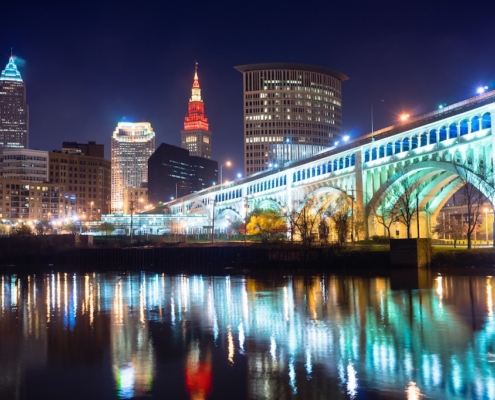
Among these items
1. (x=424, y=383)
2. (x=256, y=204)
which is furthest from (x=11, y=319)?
(x=256, y=204)

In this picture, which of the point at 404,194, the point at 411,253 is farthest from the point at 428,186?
the point at 411,253

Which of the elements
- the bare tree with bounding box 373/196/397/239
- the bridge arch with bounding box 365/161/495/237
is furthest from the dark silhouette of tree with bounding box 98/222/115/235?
the bare tree with bounding box 373/196/397/239

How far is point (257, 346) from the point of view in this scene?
19266mm

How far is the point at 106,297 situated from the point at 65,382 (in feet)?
72.4

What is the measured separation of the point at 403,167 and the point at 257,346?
2556 inches

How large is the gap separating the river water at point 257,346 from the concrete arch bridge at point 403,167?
37.4m

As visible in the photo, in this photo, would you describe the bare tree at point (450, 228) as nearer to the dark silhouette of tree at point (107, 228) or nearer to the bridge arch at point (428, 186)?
the bridge arch at point (428, 186)

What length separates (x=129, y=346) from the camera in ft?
65.4

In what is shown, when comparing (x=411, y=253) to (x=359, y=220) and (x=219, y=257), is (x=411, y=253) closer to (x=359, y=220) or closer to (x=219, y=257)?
(x=219, y=257)

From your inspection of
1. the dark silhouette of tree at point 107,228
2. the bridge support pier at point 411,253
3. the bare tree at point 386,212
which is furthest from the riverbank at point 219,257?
the dark silhouette of tree at point 107,228

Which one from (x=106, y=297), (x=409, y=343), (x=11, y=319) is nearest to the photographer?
(x=409, y=343)

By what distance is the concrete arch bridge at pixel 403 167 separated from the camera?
219ft

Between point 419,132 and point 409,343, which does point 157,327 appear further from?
point 419,132

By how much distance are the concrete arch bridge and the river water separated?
37.4m
